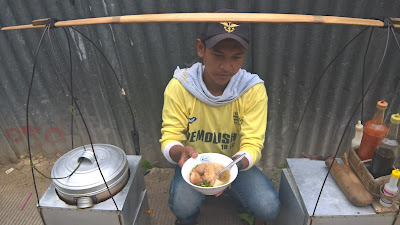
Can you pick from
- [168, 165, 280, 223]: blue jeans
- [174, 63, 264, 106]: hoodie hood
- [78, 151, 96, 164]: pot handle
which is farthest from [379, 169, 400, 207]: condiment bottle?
[78, 151, 96, 164]: pot handle

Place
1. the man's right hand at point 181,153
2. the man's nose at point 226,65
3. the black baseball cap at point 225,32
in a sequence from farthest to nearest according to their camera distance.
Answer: the man's right hand at point 181,153 → the man's nose at point 226,65 → the black baseball cap at point 225,32

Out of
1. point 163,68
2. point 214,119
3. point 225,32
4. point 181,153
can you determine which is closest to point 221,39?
point 225,32

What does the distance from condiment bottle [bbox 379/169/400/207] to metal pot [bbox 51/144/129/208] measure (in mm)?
1670

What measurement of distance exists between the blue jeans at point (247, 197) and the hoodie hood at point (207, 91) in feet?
2.22

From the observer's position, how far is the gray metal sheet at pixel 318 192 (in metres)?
1.69

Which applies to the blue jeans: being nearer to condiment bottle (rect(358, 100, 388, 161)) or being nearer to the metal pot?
the metal pot

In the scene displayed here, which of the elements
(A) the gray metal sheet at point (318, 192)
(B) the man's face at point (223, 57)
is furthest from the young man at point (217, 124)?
(A) the gray metal sheet at point (318, 192)

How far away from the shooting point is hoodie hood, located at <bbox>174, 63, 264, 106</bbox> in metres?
2.04

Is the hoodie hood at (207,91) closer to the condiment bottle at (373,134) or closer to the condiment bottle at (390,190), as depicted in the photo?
the condiment bottle at (373,134)

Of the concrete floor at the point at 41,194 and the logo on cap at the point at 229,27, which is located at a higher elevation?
the logo on cap at the point at 229,27

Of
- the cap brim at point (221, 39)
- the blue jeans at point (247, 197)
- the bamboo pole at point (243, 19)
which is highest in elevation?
the bamboo pole at point (243, 19)

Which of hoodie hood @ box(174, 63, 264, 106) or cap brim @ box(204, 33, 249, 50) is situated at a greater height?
cap brim @ box(204, 33, 249, 50)

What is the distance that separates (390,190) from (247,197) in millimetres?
950

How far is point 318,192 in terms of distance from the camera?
6.01 ft
